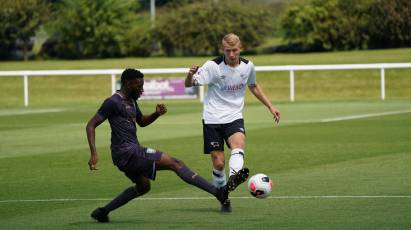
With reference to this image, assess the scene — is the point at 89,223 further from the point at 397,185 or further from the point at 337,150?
the point at 337,150

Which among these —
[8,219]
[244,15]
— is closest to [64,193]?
[8,219]

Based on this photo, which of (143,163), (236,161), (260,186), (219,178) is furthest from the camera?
(219,178)

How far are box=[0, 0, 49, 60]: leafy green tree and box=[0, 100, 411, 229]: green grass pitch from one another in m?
34.7

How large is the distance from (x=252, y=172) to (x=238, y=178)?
5619 mm

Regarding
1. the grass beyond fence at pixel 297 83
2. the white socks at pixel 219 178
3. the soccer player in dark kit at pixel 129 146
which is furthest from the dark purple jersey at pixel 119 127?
the grass beyond fence at pixel 297 83

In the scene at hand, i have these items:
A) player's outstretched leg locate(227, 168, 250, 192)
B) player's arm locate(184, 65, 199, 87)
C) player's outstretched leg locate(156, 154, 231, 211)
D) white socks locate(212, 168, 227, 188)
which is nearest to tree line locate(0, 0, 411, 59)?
white socks locate(212, 168, 227, 188)

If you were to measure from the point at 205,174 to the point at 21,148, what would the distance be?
6.89m

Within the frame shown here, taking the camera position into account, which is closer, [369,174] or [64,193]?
[64,193]

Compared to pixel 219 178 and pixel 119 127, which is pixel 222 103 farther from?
pixel 119 127

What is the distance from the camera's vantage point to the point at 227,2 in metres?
64.2

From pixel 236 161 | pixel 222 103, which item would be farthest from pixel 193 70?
pixel 236 161

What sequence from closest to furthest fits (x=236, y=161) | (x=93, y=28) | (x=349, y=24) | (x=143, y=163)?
(x=143, y=163)
(x=236, y=161)
(x=349, y=24)
(x=93, y=28)

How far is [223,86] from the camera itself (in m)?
13.5

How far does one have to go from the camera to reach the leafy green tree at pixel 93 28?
219 feet
